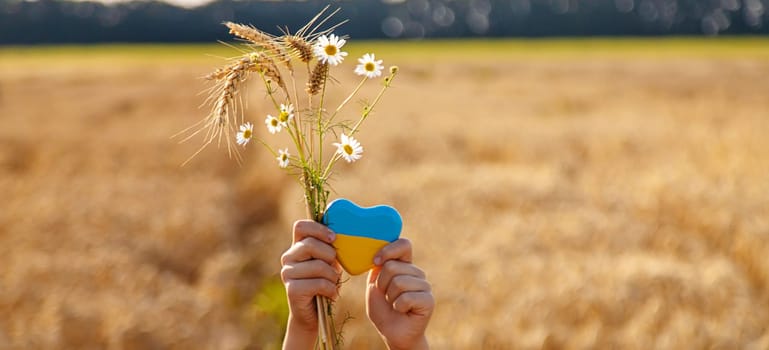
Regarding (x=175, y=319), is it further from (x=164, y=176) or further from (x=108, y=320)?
(x=164, y=176)

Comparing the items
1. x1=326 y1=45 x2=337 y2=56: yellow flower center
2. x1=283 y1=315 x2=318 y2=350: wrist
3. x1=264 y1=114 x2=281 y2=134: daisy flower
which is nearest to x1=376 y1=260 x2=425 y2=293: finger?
x1=283 y1=315 x2=318 y2=350: wrist

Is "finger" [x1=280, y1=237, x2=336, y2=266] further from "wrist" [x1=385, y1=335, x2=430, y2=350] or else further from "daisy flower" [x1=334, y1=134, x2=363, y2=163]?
"wrist" [x1=385, y1=335, x2=430, y2=350]

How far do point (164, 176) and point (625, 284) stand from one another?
7.39 m

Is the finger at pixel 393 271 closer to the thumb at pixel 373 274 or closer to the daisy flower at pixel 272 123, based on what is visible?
the thumb at pixel 373 274

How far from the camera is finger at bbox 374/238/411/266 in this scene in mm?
1934

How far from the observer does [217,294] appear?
6.32 m

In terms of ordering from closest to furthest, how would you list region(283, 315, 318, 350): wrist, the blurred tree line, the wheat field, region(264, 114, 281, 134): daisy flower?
region(264, 114, 281, 134): daisy flower → region(283, 315, 318, 350): wrist → the wheat field → the blurred tree line

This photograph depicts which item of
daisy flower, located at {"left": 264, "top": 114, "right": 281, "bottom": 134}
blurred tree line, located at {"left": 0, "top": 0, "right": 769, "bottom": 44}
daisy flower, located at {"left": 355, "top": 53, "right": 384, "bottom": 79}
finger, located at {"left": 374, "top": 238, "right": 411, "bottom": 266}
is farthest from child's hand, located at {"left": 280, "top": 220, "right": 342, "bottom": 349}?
blurred tree line, located at {"left": 0, "top": 0, "right": 769, "bottom": 44}

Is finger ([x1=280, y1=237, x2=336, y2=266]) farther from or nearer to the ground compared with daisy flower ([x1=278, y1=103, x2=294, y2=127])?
nearer to the ground

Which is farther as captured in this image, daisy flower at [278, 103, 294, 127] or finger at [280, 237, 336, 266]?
finger at [280, 237, 336, 266]

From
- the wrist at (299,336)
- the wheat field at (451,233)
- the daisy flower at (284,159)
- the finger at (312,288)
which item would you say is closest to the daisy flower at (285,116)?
the daisy flower at (284,159)

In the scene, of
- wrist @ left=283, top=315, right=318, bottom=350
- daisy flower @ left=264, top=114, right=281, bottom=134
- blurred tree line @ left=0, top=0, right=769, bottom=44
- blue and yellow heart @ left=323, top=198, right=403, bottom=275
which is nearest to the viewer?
daisy flower @ left=264, top=114, right=281, bottom=134

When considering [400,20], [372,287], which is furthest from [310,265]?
[400,20]

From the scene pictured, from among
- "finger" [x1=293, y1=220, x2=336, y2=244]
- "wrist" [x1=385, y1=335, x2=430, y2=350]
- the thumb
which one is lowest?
"wrist" [x1=385, y1=335, x2=430, y2=350]
